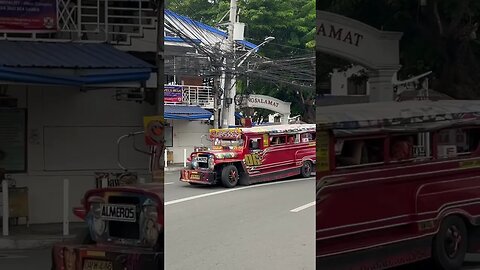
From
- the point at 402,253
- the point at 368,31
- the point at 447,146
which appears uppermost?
the point at 368,31

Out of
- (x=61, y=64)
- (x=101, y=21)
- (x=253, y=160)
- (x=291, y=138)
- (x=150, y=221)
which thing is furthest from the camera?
(x=253, y=160)

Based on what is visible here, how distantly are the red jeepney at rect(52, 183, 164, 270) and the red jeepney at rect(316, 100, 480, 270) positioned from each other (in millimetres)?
386

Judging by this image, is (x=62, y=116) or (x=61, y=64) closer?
(x=61, y=64)

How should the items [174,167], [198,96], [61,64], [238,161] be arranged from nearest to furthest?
[61,64] → [174,167] → [198,96] → [238,161]

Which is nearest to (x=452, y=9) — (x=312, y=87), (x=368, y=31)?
(x=368, y=31)

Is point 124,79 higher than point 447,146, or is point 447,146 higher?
point 124,79

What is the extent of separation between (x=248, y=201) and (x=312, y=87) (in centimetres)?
51

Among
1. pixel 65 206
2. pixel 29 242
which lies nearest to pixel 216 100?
pixel 65 206

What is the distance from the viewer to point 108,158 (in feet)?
4.09

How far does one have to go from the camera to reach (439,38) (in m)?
1.21

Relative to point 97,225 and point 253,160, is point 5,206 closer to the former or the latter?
point 97,225

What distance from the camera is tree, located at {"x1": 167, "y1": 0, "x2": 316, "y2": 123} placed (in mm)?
1431

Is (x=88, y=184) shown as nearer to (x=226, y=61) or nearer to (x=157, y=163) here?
(x=157, y=163)

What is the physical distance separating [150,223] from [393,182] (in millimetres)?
564
